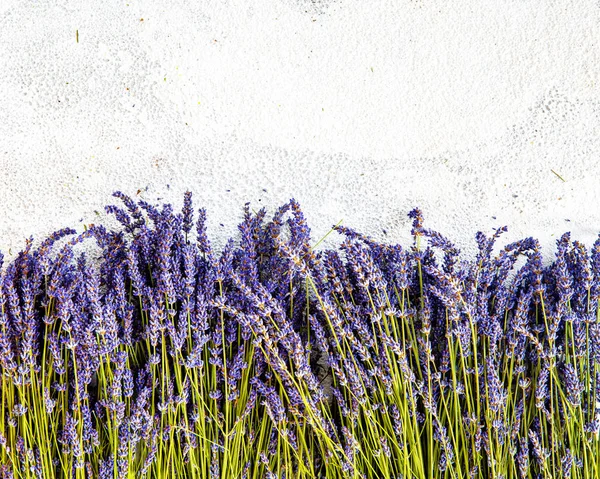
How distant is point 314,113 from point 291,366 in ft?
2.42

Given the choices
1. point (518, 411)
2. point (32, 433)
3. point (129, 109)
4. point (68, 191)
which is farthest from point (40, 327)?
point (518, 411)

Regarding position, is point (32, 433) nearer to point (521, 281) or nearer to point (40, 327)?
point (40, 327)

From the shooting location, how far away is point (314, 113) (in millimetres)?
1403

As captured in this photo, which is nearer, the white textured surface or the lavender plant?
the lavender plant

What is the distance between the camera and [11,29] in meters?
1.38

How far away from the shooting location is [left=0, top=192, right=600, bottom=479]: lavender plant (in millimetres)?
1076

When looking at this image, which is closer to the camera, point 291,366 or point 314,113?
point 291,366

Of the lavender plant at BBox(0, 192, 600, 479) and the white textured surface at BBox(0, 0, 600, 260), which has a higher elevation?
the white textured surface at BBox(0, 0, 600, 260)

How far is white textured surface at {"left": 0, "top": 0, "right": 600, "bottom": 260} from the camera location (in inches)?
54.5

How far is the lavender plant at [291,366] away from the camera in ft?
3.53

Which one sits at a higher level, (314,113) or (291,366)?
(314,113)

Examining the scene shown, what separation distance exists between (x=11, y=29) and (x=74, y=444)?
1.17m

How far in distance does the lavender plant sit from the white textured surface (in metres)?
0.20

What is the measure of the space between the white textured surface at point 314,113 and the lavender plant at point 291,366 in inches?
8.1
